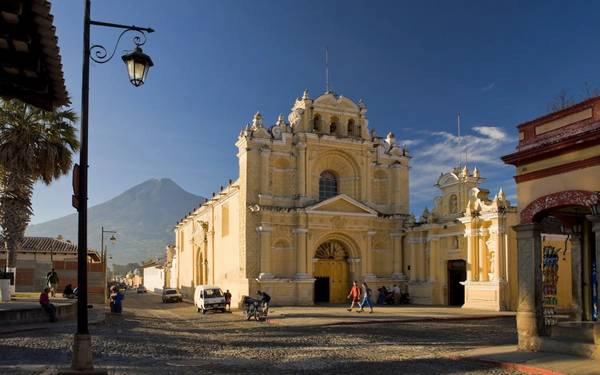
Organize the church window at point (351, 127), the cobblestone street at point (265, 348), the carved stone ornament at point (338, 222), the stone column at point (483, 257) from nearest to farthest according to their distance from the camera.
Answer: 1. the cobblestone street at point (265, 348)
2. the stone column at point (483, 257)
3. the carved stone ornament at point (338, 222)
4. the church window at point (351, 127)

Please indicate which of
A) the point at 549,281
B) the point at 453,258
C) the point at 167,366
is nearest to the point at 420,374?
the point at 167,366

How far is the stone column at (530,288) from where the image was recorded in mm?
15047

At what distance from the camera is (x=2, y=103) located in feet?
87.5

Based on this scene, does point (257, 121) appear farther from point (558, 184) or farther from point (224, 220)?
point (558, 184)

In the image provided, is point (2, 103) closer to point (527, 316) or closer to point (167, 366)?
point (167, 366)

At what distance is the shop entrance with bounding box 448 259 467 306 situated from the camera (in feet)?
125

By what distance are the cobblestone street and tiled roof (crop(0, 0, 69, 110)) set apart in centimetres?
602

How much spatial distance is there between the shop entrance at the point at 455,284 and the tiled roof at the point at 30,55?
33044 mm

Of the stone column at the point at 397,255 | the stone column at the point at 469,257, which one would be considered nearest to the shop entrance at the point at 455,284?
the stone column at the point at 469,257

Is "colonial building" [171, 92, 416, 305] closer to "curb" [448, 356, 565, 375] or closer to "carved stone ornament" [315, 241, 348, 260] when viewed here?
"carved stone ornament" [315, 241, 348, 260]

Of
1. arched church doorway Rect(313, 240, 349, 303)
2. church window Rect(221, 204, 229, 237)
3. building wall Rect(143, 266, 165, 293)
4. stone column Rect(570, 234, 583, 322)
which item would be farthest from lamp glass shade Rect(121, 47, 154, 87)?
building wall Rect(143, 266, 165, 293)

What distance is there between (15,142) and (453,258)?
25.1m

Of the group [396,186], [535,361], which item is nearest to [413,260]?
[396,186]

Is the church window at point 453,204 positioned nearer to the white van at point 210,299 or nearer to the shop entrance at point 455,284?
the shop entrance at point 455,284
